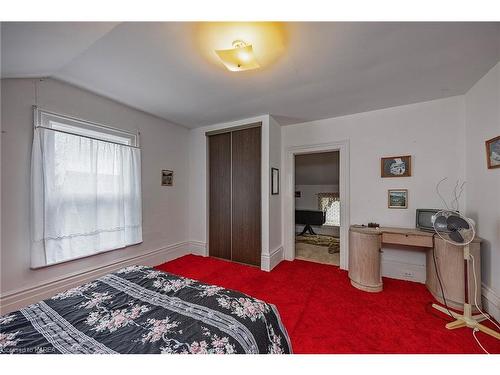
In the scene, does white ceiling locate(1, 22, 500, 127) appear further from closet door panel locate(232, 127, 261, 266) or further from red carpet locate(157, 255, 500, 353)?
red carpet locate(157, 255, 500, 353)

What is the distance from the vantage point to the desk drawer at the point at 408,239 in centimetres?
230

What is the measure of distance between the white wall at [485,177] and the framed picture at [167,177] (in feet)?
13.7

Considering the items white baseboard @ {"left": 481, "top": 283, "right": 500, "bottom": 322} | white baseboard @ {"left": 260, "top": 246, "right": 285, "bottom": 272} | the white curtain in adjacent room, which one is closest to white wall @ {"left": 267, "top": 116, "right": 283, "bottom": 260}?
white baseboard @ {"left": 260, "top": 246, "right": 285, "bottom": 272}

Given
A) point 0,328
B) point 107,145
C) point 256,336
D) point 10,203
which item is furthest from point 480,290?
point 10,203

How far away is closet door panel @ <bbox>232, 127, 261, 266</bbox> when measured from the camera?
10.7ft

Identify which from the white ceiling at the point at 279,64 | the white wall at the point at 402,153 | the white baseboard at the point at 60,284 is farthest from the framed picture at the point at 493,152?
the white baseboard at the point at 60,284

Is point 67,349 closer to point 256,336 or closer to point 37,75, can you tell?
point 256,336

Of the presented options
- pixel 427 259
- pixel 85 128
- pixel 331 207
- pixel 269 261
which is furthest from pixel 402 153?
pixel 85 128

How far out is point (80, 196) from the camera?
2.35 m

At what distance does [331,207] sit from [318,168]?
1195 mm

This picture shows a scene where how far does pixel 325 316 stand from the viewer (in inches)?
77.1

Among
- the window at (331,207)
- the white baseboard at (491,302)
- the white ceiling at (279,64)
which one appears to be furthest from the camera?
the window at (331,207)

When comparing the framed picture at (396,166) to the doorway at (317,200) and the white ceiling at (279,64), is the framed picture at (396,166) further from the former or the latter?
the doorway at (317,200)

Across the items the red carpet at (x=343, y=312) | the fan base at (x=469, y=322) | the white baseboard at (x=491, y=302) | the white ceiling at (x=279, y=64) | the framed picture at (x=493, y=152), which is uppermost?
the white ceiling at (x=279, y=64)
